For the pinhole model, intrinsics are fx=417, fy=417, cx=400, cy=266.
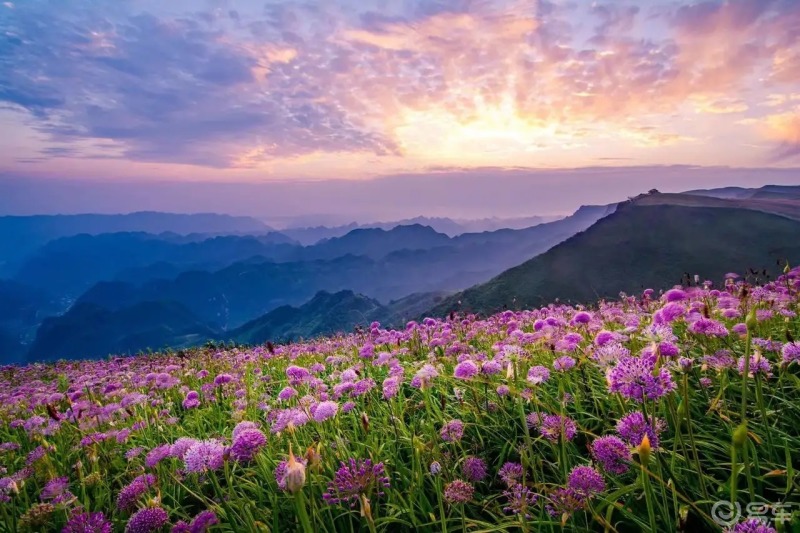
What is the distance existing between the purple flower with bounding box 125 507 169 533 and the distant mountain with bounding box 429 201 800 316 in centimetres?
10561

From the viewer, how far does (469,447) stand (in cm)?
390

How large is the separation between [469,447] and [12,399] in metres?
9.65

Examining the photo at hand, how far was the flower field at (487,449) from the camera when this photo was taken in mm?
2350

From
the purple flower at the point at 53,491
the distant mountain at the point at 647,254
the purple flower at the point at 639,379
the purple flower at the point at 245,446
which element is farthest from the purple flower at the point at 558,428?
the distant mountain at the point at 647,254

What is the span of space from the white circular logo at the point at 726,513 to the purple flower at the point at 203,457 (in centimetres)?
284

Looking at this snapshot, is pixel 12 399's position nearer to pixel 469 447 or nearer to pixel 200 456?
pixel 200 456

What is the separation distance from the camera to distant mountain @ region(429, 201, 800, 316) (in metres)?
111

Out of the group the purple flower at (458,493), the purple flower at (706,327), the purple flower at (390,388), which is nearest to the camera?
the purple flower at (458,493)

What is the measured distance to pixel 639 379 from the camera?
217 centimetres

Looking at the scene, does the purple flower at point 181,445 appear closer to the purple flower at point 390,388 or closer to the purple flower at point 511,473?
the purple flower at point 390,388

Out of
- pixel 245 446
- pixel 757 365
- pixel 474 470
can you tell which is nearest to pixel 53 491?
pixel 245 446

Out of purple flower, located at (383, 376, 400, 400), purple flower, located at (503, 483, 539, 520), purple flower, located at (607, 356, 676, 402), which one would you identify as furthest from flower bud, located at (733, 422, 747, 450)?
purple flower, located at (383, 376, 400, 400)

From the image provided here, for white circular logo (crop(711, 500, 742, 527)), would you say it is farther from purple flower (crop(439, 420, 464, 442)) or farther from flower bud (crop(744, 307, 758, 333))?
purple flower (crop(439, 420, 464, 442))

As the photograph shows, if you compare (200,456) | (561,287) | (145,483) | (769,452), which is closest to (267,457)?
(145,483)
